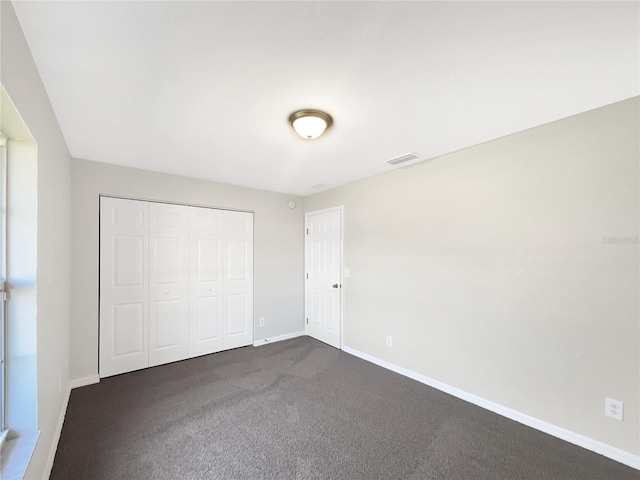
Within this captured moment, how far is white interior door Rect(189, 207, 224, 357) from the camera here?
359 centimetres

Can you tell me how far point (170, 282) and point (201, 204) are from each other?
42.4 inches

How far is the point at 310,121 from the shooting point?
1.96 metres

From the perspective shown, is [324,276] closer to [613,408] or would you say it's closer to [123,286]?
[123,286]

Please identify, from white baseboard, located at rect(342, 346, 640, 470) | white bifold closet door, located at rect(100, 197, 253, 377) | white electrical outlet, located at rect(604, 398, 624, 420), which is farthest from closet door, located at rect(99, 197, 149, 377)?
white electrical outlet, located at rect(604, 398, 624, 420)

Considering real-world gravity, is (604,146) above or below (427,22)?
below

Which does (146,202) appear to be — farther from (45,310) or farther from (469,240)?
(469,240)

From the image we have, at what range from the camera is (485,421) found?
2.25 metres

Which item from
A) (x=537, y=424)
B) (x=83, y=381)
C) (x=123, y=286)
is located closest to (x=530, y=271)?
(x=537, y=424)

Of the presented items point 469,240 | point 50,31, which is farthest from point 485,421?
point 50,31

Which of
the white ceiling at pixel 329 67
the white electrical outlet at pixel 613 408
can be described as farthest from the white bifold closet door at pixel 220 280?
the white electrical outlet at pixel 613 408

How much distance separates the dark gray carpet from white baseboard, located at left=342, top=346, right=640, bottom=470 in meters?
0.06

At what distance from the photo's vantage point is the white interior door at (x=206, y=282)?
3.59 meters

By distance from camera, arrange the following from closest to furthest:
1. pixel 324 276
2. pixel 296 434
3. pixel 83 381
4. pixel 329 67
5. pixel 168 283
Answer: pixel 329 67
pixel 296 434
pixel 83 381
pixel 168 283
pixel 324 276

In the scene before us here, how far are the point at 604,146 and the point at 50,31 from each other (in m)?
3.29
